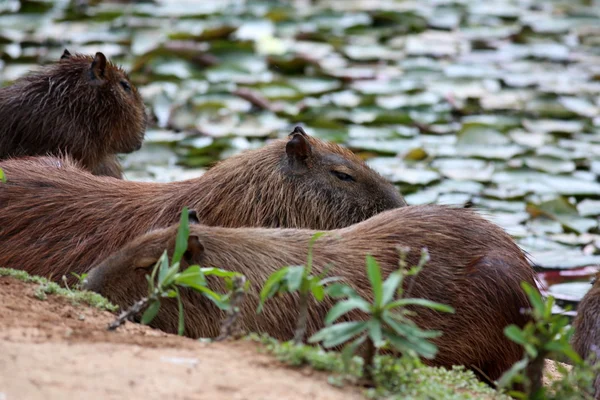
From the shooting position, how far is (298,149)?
4.75 m

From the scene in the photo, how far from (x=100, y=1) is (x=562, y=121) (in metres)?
5.01

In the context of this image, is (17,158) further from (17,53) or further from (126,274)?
(17,53)

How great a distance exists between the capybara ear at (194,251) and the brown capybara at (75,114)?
1841 millimetres

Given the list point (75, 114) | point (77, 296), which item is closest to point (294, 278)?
point (77, 296)

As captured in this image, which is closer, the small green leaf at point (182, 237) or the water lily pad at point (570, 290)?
the small green leaf at point (182, 237)

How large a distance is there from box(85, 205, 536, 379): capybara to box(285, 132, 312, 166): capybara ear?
0.67 meters

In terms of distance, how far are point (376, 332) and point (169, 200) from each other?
2.01 m

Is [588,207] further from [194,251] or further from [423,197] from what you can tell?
[194,251]

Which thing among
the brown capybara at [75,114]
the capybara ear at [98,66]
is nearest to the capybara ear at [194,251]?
the brown capybara at [75,114]

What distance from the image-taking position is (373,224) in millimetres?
4152

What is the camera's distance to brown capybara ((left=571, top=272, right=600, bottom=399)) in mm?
3910

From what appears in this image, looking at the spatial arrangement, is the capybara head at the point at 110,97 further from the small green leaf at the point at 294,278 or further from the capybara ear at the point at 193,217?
the small green leaf at the point at 294,278

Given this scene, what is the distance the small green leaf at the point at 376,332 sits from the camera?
8.64 ft

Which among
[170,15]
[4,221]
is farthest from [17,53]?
[4,221]
